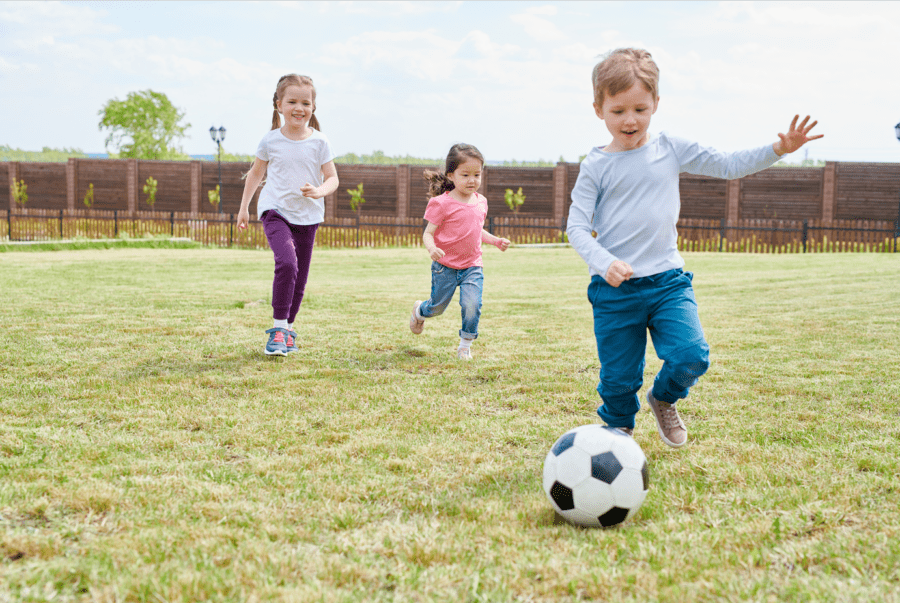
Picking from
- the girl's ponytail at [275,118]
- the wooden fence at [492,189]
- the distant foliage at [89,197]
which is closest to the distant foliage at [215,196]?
the wooden fence at [492,189]

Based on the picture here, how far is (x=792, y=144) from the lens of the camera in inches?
128

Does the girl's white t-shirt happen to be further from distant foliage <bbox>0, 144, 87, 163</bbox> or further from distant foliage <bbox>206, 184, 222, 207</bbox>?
distant foliage <bbox>0, 144, 87, 163</bbox>

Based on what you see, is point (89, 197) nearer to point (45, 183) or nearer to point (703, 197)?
point (45, 183)

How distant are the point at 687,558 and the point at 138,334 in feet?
17.7

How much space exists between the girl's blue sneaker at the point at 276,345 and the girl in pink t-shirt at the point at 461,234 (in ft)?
3.95

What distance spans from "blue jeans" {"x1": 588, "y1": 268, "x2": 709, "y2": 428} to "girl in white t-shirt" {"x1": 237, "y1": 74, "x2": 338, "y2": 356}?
2851 mm

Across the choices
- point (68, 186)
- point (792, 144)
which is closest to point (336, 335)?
point (792, 144)

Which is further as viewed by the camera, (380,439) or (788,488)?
(380,439)

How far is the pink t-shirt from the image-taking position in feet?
19.1

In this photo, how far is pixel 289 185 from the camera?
5730mm

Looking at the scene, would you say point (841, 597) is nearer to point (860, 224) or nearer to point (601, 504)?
point (601, 504)

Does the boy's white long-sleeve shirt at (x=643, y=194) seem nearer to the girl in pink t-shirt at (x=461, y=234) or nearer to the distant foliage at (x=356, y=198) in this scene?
the girl in pink t-shirt at (x=461, y=234)

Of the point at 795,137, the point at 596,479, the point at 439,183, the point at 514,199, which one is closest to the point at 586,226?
the point at 795,137

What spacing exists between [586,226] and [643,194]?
12.0 inches
